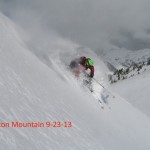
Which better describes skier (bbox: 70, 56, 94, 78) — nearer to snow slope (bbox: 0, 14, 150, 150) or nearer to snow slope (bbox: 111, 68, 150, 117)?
snow slope (bbox: 0, 14, 150, 150)

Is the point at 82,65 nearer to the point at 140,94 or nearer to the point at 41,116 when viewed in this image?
the point at 41,116

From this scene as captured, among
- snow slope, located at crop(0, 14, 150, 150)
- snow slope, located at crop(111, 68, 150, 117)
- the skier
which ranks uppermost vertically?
snow slope, located at crop(111, 68, 150, 117)

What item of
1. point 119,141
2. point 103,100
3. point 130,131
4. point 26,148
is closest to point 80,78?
→ point 103,100

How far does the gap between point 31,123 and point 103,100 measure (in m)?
10.9

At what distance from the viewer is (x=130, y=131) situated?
42.4 ft

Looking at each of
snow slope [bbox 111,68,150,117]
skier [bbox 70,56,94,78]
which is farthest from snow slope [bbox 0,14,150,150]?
snow slope [bbox 111,68,150,117]

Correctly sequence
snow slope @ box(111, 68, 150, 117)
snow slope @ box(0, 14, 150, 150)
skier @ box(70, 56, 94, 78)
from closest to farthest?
snow slope @ box(0, 14, 150, 150), skier @ box(70, 56, 94, 78), snow slope @ box(111, 68, 150, 117)

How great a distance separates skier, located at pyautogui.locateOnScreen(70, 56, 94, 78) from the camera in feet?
51.5

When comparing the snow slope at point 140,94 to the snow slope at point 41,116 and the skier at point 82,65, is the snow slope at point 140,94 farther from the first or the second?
the snow slope at point 41,116

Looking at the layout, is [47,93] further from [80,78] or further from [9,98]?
[80,78]

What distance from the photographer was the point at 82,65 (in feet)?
52.0

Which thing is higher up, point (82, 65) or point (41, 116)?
point (82, 65)

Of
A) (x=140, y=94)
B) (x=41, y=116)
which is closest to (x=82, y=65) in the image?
(x=41, y=116)

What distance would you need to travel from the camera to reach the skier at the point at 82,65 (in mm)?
15695
